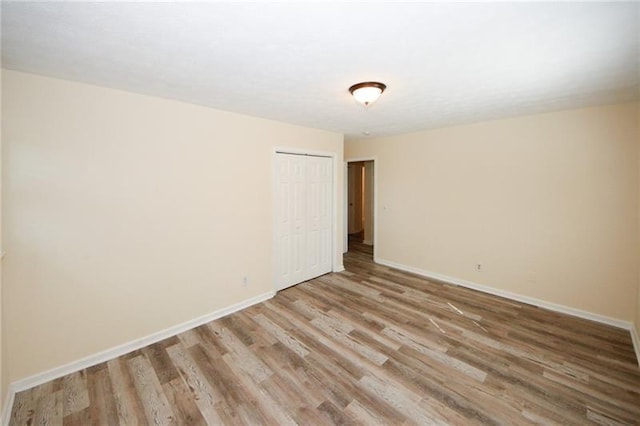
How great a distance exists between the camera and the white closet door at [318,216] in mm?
4230

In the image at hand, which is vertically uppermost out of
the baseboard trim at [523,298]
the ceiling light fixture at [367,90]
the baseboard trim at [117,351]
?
the ceiling light fixture at [367,90]

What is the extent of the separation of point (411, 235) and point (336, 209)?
143 cm

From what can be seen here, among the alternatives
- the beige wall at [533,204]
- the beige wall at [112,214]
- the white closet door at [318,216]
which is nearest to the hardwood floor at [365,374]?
the beige wall at [112,214]

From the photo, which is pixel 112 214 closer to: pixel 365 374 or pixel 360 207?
pixel 365 374

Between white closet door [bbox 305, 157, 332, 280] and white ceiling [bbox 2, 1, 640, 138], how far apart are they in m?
1.64

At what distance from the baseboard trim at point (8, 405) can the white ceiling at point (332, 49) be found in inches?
93.2

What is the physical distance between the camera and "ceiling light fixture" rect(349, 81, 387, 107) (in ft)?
7.20

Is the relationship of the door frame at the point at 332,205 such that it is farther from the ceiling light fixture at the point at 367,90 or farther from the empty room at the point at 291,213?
the ceiling light fixture at the point at 367,90

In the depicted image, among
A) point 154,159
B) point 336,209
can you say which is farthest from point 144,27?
point 336,209

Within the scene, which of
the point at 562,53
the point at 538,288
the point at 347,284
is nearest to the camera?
the point at 562,53

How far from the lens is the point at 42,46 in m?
1.64

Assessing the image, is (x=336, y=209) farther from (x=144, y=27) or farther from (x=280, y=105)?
(x=144, y=27)

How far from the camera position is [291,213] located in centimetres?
398

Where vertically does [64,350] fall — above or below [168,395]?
above
